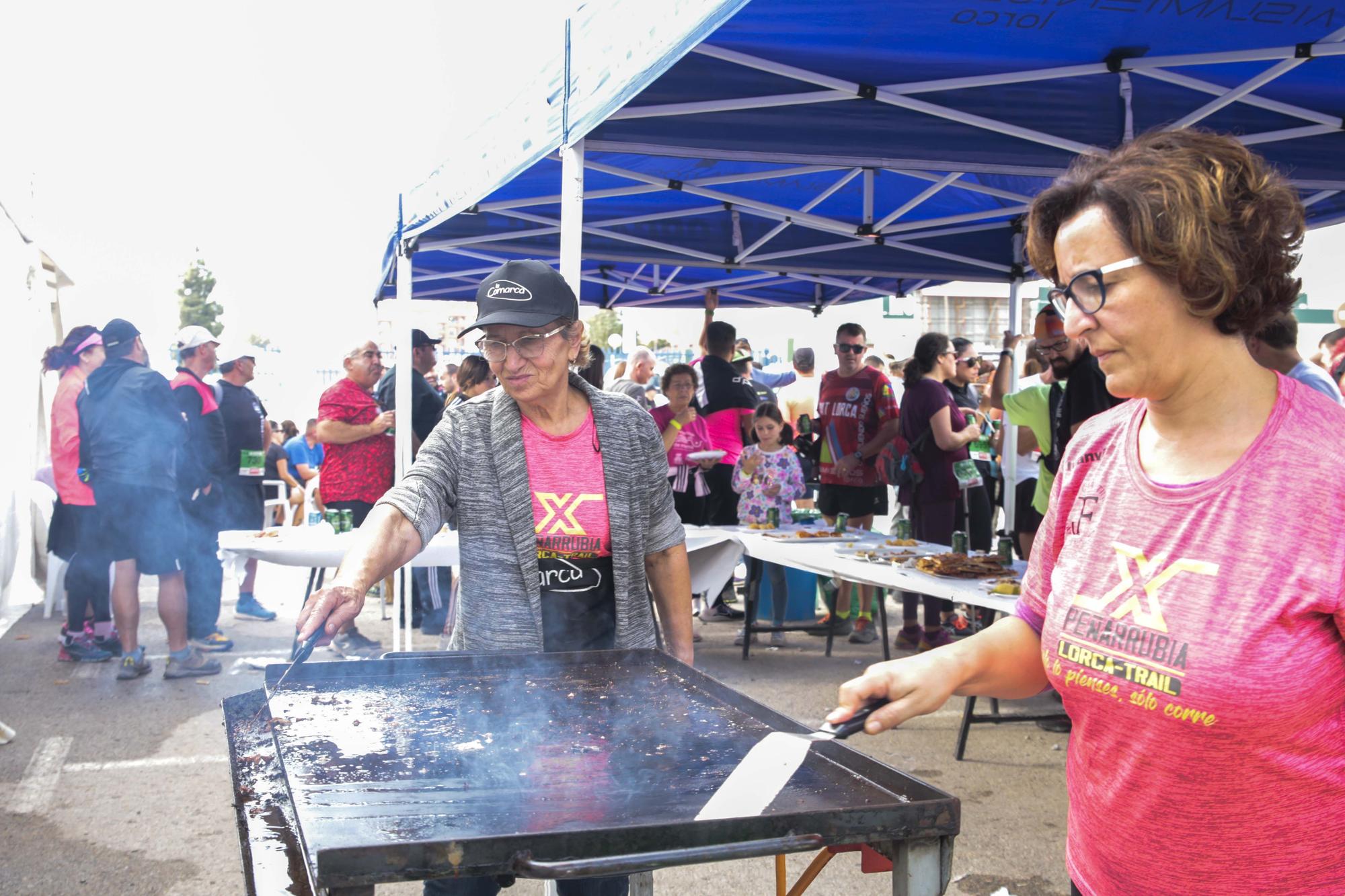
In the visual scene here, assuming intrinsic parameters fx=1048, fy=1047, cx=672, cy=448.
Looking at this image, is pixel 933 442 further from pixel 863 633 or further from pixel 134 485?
pixel 134 485

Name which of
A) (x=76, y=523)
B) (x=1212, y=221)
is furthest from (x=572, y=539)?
(x=76, y=523)

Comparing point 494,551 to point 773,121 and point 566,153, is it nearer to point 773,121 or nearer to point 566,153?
point 566,153

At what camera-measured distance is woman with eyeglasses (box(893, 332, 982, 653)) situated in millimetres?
6211

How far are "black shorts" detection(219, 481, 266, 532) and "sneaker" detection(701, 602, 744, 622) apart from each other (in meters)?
3.28

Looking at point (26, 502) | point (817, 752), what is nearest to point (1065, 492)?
point (817, 752)

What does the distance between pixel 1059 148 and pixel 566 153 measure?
2508mm

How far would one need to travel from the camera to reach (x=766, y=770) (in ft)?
5.17

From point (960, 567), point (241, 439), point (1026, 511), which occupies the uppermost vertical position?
point (241, 439)

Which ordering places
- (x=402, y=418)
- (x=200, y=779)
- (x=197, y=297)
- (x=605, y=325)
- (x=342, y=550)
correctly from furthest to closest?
(x=197, y=297)
(x=605, y=325)
(x=402, y=418)
(x=342, y=550)
(x=200, y=779)

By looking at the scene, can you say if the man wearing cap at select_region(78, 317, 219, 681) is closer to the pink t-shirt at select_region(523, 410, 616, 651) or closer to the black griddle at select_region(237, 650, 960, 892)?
the pink t-shirt at select_region(523, 410, 616, 651)

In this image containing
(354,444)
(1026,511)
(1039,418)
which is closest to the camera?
(1039,418)

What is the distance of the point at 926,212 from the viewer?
24.1 ft

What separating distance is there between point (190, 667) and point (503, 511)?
455 centimetres

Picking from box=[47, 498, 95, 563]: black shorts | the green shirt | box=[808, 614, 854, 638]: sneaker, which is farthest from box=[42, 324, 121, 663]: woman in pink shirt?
the green shirt
